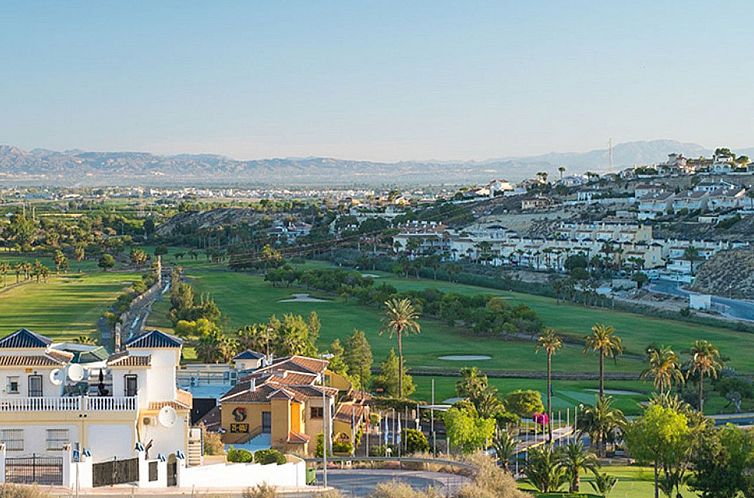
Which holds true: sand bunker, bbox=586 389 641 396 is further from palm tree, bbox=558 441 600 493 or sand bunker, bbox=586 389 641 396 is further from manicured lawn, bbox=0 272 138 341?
manicured lawn, bbox=0 272 138 341

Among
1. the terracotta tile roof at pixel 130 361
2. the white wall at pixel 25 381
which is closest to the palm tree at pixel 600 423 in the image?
the terracotta tile roof at pixel 130 361

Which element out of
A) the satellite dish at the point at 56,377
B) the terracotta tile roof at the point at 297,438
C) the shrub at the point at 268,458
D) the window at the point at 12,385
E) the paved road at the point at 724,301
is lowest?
the paved road at the point at 724,301

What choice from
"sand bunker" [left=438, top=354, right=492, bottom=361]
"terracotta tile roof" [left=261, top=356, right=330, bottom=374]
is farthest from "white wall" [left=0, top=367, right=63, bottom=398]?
"sand bunker" [left=438, top=354, right=492, bottom=361]

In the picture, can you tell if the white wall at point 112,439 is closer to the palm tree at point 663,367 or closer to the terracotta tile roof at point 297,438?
the terracotta tile roof at point 297,438

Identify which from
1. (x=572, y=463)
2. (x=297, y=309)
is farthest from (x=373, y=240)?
(x=572, y=463)

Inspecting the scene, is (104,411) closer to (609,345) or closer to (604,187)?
(609,345)

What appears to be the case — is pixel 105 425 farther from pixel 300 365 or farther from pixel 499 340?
pixel 499 340
